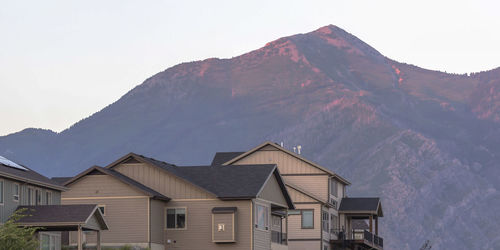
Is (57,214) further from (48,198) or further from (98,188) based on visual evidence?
(98,188)

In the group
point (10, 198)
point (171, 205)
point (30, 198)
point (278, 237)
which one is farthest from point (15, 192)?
point (278, 237)

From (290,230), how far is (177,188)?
23278 mm

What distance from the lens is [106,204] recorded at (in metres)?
69.6

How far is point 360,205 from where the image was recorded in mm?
103188

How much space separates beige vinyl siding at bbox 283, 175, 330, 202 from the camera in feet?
315

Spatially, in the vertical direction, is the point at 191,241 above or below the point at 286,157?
below

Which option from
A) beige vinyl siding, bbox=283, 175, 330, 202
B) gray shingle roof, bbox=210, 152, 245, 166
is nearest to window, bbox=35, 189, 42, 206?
beige vinyl siding, bbox=283, 175, 330, 202

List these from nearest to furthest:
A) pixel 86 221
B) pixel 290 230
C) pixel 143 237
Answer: pixel 86 221 → pixel 143 237 → pixel 290 230

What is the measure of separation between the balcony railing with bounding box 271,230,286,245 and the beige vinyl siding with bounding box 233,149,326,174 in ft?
45.2

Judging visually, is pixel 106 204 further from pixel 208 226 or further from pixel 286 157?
pixel 286 157

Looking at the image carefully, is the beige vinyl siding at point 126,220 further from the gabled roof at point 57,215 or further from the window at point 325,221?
the window at point 325,221

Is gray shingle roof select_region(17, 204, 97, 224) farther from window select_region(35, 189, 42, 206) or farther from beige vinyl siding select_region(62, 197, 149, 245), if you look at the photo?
beige vinyl siding select_region(62, 197, 149, 245)

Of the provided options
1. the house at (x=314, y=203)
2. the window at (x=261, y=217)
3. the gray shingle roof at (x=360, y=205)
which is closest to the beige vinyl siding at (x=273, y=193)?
the window at (x=261, y=217)

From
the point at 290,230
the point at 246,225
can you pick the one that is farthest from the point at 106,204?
the point at 290,230
